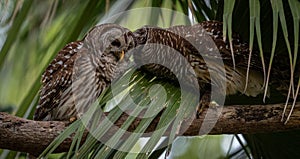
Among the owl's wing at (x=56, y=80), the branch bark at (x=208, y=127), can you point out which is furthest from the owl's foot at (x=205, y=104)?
the owl's wing at (x=56, y=80)

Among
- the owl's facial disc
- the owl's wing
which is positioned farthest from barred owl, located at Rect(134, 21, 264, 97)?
the owl's wing

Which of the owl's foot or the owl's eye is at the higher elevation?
the owl's eye

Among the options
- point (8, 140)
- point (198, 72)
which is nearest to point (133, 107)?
point (8, 140)

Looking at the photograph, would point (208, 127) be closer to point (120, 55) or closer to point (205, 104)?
point (205, 104)

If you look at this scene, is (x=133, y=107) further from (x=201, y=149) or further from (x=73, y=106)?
(x=201, y=149)

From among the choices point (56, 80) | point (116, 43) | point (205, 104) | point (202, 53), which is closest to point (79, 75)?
point (56, 80)

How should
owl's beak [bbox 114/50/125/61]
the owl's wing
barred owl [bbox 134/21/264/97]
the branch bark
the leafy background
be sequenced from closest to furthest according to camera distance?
the branch bark, the leafy background, barred owl [bbox 134/21/264/97], owl's beak [bbox 114/50/125/61], the owl's wing

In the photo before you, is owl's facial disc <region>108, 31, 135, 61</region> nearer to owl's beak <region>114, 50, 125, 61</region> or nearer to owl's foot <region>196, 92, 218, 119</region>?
owl's beak <region>114, 50, 125, 61</region>
